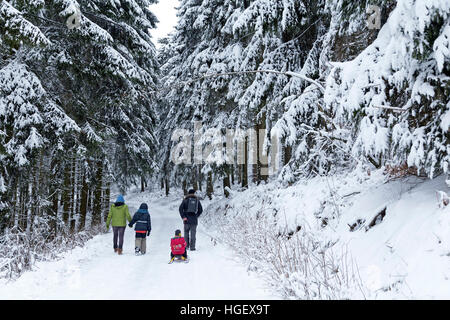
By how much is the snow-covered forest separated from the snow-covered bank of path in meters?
0.44

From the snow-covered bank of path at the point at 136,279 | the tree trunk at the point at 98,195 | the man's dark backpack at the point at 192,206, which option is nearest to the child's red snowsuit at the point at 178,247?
the snow-covered bank of path at the point at 136,279

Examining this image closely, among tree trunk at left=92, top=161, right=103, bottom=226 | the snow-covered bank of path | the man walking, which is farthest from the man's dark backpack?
tree trunk at left=92, top=161, right=103, bottom=226

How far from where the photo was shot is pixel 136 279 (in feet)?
19.1

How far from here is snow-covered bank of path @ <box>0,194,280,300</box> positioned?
467 centimetres

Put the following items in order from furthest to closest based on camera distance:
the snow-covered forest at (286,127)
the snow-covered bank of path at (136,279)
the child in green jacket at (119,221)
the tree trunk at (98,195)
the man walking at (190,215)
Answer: the tree trunk at (98,195) < the man walking at (190,215) < the child in green jacket at (119,221) < the snow-covered bank of path at (136,279) < the snow-covered forest at (286,127)

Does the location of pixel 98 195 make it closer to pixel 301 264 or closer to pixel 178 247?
pixel 178 247

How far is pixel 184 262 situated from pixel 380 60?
5.76m

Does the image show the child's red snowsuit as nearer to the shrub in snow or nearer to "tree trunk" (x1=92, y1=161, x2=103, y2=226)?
the shrub in snow

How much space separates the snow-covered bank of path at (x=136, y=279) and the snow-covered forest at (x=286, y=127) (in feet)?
1.46

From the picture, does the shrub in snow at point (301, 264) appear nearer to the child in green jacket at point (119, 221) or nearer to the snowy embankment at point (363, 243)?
the snowy embankment at point (363, 243)

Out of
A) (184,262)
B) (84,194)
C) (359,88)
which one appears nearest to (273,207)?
(184,262)

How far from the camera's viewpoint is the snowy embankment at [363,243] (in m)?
3.57

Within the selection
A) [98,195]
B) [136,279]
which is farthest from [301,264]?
[98,195]

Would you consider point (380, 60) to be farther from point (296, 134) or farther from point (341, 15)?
point (296, 134)
